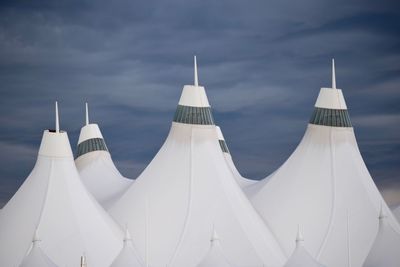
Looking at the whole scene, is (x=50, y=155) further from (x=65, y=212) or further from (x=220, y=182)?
(x=220, y=182)

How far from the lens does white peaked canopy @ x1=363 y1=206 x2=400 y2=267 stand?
221 ft

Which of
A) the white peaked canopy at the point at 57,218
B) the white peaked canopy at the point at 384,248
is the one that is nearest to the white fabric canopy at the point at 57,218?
the white peaked canopy at the point at 57,218

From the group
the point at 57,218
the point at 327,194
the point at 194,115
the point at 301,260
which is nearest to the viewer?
the point at 301,260

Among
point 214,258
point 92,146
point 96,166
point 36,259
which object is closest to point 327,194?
point 214,258

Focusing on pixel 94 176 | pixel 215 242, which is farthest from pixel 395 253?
pixel 94 176

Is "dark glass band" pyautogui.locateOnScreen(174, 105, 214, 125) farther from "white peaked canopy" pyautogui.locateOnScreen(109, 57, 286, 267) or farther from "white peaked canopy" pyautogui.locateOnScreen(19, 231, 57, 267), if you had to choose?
"white peaked canopy" pyautogui.locateOnScreen(19, 231, 57, 267)

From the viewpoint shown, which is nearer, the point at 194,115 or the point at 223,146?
the point at 194,115

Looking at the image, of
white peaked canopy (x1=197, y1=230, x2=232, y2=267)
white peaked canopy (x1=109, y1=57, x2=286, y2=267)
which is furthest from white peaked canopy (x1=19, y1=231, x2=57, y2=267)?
white peaked canopy (x1=109, y1=57, x2=286, y2=267)

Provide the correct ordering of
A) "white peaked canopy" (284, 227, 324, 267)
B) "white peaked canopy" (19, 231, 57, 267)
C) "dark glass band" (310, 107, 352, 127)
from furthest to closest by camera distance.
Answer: "dark glass band" (310, 107, 352, 127), "white peaked canopy" (284, 227, 324, 267), "white peaked canopy" (19, 231, 57, 267)

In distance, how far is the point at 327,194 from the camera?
250ft

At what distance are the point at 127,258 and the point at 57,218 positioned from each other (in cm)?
537

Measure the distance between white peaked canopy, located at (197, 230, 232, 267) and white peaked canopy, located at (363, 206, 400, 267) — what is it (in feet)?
19.2

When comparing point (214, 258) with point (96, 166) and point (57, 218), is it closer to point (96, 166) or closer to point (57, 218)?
point (57, 218)

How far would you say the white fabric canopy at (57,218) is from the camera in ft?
227
